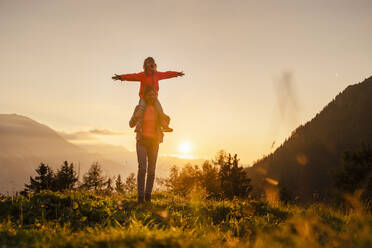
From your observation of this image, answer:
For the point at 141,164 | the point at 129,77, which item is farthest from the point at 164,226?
the point at 129,77

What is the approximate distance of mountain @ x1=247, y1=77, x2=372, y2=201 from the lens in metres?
121

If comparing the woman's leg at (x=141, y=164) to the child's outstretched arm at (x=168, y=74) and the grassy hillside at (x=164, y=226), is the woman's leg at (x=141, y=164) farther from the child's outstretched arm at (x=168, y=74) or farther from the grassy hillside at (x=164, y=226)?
the child's outstretched arm at (x=168, y=74)

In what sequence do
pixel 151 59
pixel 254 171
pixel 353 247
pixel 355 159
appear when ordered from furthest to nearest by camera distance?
pixel 254 171 < pixel 355 159 < pixel 151 59 < pixel 353 247

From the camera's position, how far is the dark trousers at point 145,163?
688 cm

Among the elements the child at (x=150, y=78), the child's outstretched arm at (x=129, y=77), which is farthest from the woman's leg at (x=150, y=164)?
the child's outstretched arm at (x=129, y=77)

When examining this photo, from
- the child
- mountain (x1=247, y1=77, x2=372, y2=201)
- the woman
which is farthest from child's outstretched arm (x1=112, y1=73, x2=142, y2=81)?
mountain (x1=247, y1=77, x2=372, y2=201)

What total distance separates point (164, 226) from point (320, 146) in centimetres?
15296

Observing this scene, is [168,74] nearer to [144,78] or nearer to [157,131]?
[144,78]

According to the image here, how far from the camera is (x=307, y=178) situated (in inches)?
4867

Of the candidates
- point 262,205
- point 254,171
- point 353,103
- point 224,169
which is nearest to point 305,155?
point 254,171

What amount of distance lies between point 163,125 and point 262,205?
3.37m

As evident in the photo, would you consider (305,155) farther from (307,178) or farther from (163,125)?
(163,125)

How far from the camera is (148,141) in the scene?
7074mm

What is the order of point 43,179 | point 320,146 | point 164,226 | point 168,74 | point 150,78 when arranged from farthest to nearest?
1. point 320,146
2. point 43,179
3. point 168,74
4. point 150,78
5. point 164,226
